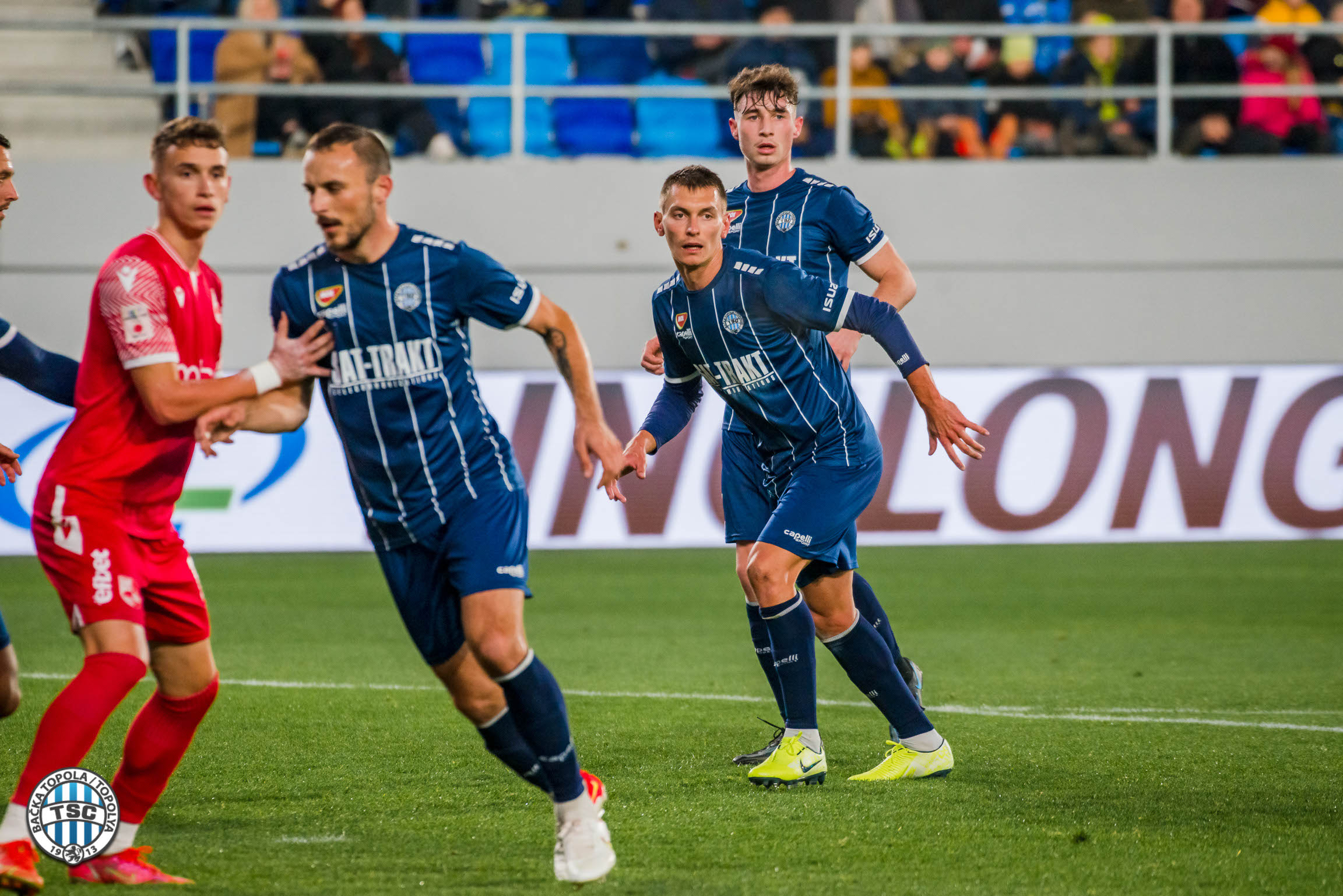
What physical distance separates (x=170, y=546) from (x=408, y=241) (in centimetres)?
99

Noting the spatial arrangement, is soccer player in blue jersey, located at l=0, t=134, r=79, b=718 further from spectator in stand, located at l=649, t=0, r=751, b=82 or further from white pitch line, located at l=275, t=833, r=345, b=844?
spectator in stand, located at l=649, t=0, r=751, b=82

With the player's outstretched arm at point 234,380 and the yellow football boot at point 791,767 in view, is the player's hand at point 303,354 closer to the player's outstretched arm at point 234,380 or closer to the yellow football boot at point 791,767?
the player's outstretched arm at point 234,380

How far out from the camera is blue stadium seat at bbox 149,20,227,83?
43.9ft

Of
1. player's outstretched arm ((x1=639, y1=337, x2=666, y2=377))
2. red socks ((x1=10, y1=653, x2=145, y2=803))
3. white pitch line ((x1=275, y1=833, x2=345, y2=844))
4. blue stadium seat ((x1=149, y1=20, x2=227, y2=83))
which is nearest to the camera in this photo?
red socks ((x1=10, y1=653, x2=145, y2=803))

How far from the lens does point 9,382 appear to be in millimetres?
11273

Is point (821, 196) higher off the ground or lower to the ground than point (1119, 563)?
higher

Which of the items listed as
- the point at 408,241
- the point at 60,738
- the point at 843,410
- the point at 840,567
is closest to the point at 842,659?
the point at 840,567

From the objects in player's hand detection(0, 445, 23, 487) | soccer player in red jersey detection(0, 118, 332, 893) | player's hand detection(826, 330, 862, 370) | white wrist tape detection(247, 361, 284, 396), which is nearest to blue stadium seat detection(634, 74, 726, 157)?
player's hand detection(826, 330, 862, 370)

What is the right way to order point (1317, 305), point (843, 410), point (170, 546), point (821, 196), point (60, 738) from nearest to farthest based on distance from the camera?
point (60, 738) → point (170, 546) → point (843, 410) → point (821, 196) → point (1317, 305)

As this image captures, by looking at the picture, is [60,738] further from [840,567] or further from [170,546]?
[840,567]

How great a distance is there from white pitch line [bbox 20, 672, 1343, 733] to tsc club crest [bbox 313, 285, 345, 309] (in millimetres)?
3207

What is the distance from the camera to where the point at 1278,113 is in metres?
14.1

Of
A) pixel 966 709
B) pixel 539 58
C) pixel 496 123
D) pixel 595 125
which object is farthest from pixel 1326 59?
pixel 966 709

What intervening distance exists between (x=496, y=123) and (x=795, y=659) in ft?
31.8
